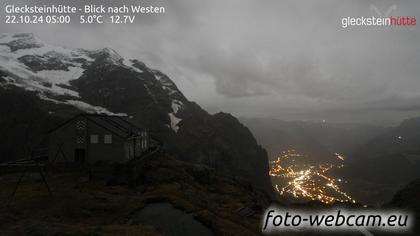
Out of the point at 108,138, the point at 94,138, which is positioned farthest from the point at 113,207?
the point at 94,138

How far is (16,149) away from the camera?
15725cm

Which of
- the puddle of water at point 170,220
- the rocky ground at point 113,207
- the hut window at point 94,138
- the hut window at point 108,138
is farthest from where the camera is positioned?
the hut window at point 94,138

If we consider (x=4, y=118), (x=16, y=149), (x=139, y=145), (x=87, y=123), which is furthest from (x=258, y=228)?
(x=4, y=118)

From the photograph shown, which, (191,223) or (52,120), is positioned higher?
(52,120)

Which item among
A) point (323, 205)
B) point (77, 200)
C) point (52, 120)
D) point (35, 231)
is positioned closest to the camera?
point (35, 231)

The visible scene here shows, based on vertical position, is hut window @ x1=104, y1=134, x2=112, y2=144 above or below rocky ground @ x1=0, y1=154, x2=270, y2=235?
above

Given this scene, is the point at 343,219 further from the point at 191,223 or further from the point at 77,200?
the point at 77,200

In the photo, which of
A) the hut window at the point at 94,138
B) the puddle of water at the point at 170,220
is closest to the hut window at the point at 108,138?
the hut window at the point at 94,138

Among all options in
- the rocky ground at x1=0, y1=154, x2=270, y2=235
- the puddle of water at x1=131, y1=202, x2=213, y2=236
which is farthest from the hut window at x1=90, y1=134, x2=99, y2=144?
the puddle of water at x1=131, y1=202, x2=213, y2=236

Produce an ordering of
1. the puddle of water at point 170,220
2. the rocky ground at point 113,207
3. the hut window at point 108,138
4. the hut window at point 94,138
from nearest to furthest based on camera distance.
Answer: the rocky ground at point 113,207 → the puddle of water at point 170,220 → the hut window at point 108,138 → the hut window at point 94,138

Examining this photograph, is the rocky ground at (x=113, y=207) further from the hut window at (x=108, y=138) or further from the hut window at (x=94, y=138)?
the hut window at (x=108, y=138)

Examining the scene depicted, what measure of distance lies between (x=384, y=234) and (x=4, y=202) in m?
39.0

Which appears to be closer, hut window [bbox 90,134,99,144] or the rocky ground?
the rocky ground

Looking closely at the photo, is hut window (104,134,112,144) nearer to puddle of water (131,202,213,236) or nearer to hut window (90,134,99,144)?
hut window (90,134,99,144)
